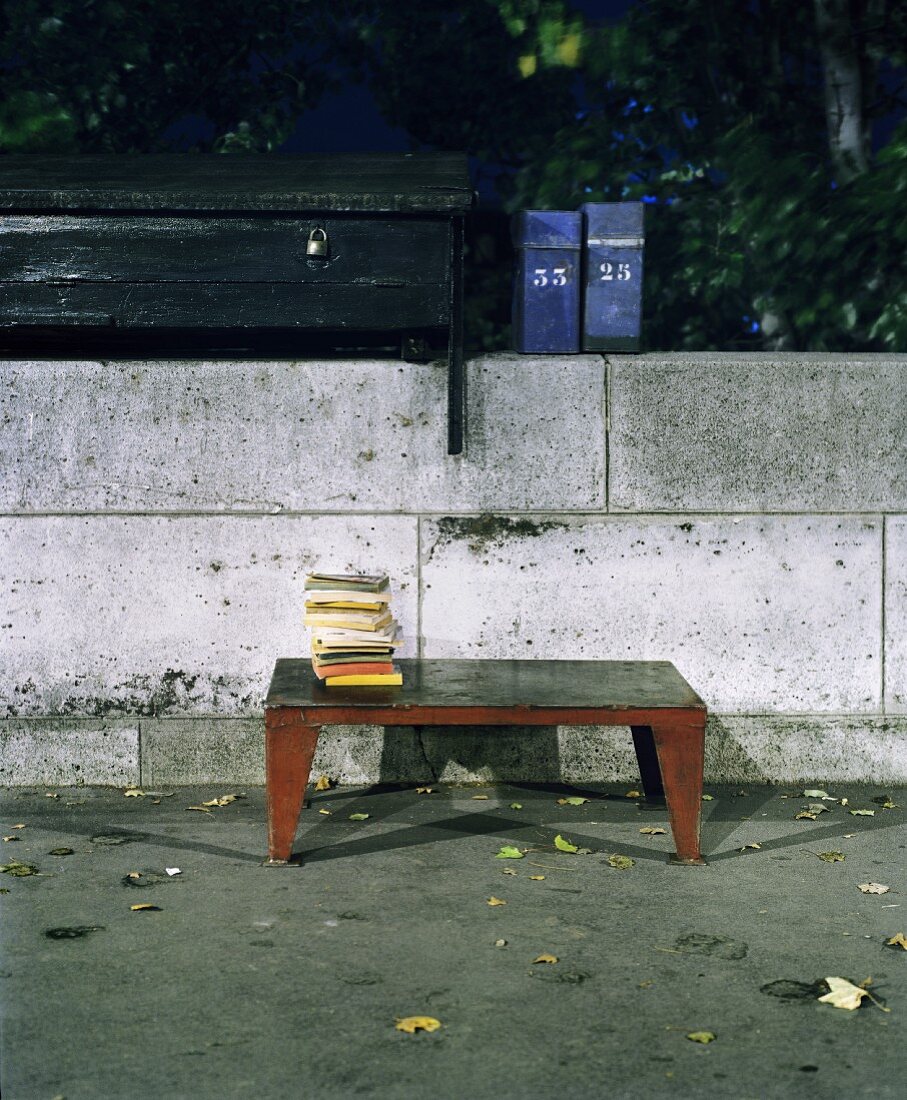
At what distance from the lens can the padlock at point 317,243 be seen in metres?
5.91

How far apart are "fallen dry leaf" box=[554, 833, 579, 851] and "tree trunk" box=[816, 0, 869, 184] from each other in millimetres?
6407

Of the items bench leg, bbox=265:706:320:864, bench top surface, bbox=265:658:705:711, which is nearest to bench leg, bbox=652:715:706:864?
bench top surface, bbox=265:658:705:711

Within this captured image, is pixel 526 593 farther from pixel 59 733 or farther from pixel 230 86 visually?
pixel 230 86

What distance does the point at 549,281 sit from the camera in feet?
20.7

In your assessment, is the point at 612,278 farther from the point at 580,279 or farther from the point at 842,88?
the point at 842,88

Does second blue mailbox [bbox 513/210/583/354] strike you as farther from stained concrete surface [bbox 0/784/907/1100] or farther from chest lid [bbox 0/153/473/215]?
stained concrete surface [bbox 0/784/907/1100]

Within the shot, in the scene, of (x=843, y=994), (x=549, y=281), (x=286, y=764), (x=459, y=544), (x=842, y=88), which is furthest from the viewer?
(x=842, y=88)

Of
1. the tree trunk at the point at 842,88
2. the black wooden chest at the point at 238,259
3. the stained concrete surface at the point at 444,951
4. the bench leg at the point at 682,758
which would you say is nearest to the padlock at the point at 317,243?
the black wooden chest at the point at 238,259

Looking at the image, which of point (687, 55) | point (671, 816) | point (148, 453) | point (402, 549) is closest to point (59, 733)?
point (148, 453)

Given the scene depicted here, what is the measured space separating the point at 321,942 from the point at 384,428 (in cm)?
253

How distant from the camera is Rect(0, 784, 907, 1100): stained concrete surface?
336 cm

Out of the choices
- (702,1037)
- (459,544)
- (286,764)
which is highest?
(459,544)

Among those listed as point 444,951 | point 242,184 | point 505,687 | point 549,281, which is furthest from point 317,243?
point 444,951

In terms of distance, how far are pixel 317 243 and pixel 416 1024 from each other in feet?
11.3
